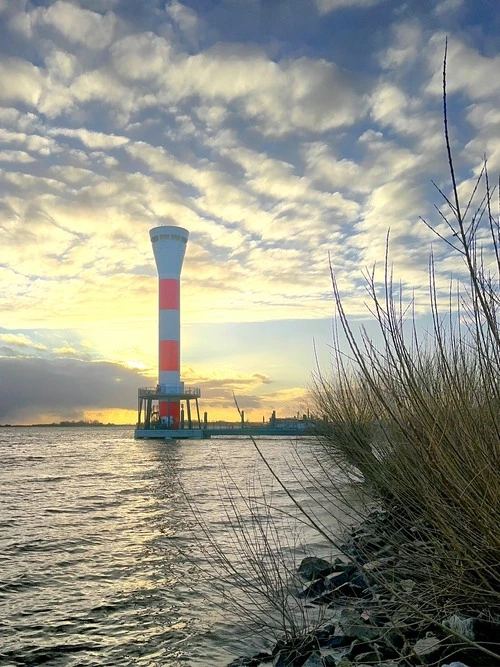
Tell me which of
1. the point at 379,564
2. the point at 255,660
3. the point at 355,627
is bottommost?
the point at 255,660

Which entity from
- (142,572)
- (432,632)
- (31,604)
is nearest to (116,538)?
(142,572)

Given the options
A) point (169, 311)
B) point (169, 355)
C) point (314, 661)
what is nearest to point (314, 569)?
point (314, 661)

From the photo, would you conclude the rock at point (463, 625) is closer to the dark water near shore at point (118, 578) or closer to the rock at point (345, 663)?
the rock at point (345, 663)

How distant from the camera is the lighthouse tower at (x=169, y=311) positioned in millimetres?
49062

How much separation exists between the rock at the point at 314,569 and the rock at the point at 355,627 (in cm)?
158

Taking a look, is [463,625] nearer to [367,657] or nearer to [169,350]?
[367,657]

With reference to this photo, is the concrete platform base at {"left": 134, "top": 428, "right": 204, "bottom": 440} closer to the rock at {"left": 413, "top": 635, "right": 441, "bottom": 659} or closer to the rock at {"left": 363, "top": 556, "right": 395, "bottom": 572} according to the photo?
the rock at {"left": 363, "top": 556, "right": 395, "bottom": 572}

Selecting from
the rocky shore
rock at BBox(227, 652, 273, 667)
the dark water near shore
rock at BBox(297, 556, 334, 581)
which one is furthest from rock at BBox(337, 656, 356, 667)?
rock at BBox(297, 556, 334, 581)

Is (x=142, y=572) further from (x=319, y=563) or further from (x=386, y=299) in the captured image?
(x=386, y=299)

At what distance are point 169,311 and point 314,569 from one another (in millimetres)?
43534

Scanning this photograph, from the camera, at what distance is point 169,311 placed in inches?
1927

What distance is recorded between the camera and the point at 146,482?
63.0 feet

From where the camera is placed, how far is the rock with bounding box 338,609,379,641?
12.9 feet

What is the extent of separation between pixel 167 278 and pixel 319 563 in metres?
45.0
